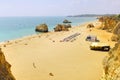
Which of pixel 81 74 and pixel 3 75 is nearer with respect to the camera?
pixel 3 75

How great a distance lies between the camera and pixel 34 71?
22.6 meters

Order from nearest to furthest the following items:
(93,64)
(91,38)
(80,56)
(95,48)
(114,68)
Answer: (114,68) < (93,64) < (80,56) < (95,48) < (91,38)

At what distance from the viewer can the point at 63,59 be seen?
2836 centimetres

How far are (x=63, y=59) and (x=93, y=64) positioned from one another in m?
4.58

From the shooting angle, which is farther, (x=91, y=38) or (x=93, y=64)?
(x=91, y=38)

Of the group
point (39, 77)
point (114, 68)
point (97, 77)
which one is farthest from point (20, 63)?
point (114, 68)

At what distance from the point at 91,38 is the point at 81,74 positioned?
25685 millimetres

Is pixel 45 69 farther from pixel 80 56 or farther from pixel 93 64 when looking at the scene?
pixel 80 56

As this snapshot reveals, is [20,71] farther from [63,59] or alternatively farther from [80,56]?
[80,56]

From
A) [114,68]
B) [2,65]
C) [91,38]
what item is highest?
[2,65]

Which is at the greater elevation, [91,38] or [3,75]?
[3,75]

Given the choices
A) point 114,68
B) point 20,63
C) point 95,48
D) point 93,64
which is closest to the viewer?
point 114,68

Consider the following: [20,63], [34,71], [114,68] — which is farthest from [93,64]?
[114,68]

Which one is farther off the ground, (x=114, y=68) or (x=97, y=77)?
(x=114, y=68)
